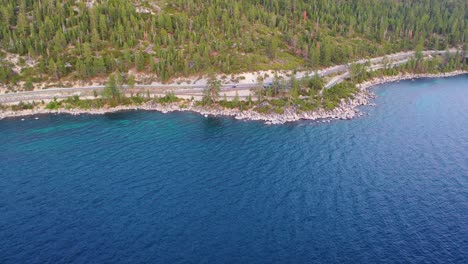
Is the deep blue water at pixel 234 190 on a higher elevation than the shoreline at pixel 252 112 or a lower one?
lower

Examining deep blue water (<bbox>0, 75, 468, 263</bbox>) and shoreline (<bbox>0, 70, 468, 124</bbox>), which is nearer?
deep blue water (<bbox>0, 75, 468, 263</bbox>)

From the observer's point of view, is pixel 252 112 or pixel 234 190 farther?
pixel 252 112

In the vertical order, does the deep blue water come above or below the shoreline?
below

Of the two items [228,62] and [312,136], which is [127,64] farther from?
[312,136]

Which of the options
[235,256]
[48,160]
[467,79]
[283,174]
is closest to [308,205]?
[283,174]

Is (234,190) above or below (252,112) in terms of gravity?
below

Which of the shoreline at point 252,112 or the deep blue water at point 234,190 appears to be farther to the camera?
the shoreline at point 252,112

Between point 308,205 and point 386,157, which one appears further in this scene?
point 386,157

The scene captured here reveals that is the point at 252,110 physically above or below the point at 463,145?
above
